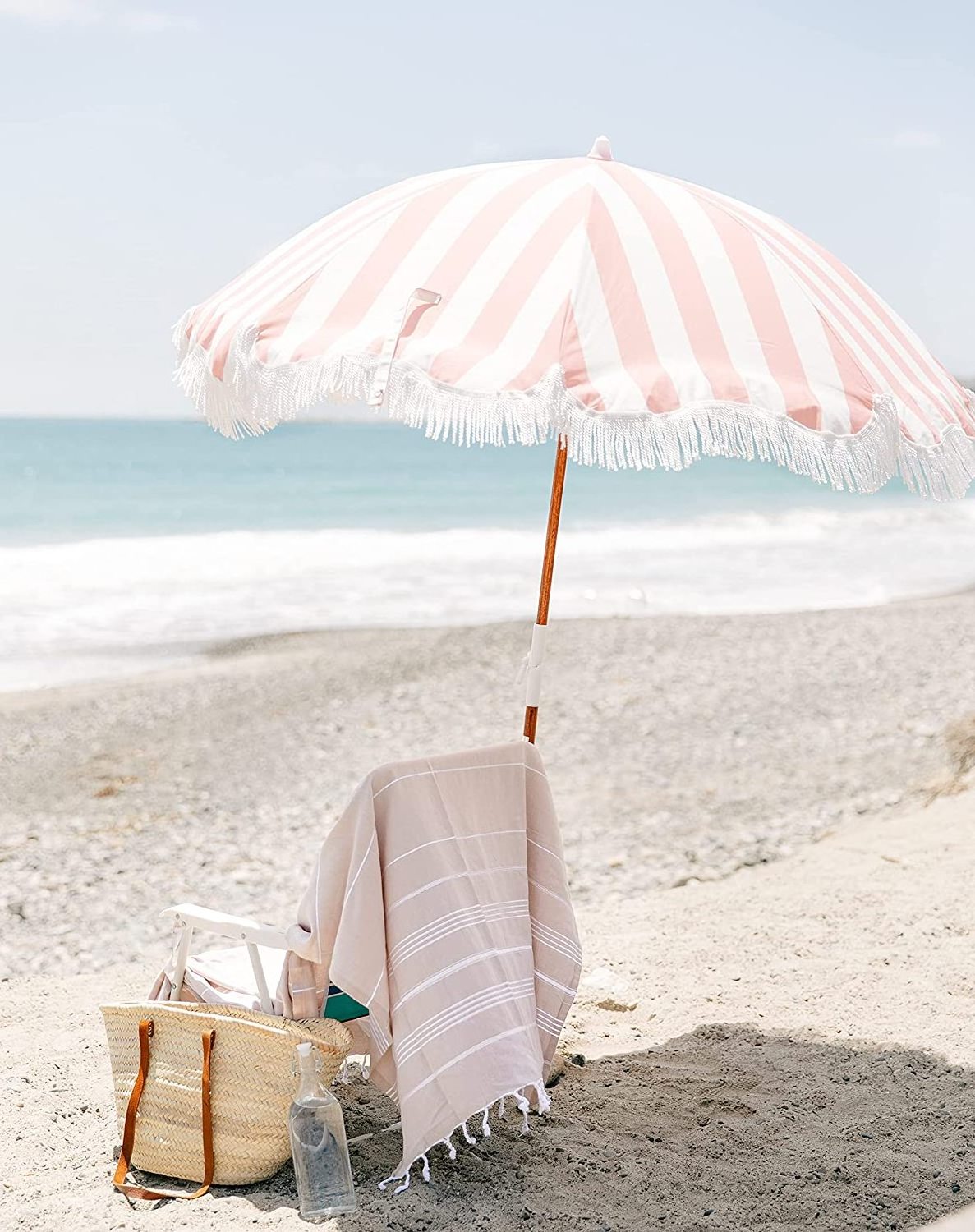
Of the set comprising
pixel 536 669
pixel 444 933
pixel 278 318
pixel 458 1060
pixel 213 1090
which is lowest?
pixel 213 1090

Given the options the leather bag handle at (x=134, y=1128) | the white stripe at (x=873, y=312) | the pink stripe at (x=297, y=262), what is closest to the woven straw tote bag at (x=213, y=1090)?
the leather bag handle at (x=134, y=1128)

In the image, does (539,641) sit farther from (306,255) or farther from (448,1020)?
(306,255)

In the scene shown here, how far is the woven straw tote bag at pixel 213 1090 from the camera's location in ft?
9.32

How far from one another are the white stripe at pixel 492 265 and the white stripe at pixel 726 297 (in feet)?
0.80

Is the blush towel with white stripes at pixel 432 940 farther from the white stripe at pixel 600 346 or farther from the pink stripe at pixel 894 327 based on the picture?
the pink stripe at pixel 894 327

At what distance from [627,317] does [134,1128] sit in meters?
2.17

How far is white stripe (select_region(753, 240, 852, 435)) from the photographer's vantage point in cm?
262

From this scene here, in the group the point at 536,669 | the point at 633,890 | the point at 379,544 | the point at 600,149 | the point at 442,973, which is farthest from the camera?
the point at 379,544

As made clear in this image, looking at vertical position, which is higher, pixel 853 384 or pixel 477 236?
pixel 477 236

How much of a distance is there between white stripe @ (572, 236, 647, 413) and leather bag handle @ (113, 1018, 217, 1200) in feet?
5.54

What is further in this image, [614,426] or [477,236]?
[477,236]

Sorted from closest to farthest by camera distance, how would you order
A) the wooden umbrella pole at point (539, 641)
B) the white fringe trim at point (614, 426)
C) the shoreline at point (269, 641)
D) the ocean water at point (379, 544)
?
the white fringe trim at point (614, 426) → the wooden umbrella pole at point (539, 641) → the shoreline at point (269, 641) → the ocean water at point (379, 544)

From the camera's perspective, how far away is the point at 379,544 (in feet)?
69.2

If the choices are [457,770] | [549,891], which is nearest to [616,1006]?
[549,891]
